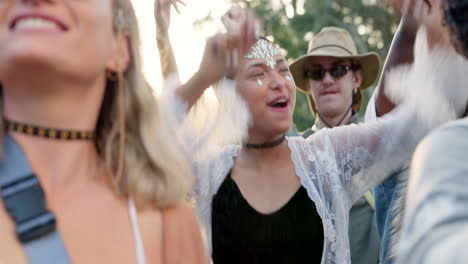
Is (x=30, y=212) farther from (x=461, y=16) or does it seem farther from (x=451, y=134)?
(x=461, y=16)

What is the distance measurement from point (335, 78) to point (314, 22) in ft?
38.4

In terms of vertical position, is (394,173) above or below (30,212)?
below

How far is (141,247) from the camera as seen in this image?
5.51ft

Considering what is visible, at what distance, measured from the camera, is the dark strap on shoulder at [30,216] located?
4.89ft

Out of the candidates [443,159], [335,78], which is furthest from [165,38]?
[335,78]

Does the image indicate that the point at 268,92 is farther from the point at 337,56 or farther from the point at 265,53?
the point at 337,56

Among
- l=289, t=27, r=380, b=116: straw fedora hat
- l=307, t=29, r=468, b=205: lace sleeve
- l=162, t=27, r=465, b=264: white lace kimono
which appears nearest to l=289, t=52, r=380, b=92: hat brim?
l=289, t=27, r=380, b=116: straw fedora hat

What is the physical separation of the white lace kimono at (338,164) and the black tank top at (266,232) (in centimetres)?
4

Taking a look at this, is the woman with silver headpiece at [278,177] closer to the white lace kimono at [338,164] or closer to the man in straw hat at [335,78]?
the white lace kimono at [338,164]

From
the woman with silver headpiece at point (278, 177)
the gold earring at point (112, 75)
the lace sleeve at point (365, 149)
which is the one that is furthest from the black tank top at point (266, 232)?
the gold earring at point (112, 75)

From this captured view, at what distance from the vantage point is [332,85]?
4602mm

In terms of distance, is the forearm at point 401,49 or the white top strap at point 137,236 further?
the forearm at point 401,49

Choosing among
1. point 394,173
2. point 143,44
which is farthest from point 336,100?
point 143,44

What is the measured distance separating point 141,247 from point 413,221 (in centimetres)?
69
